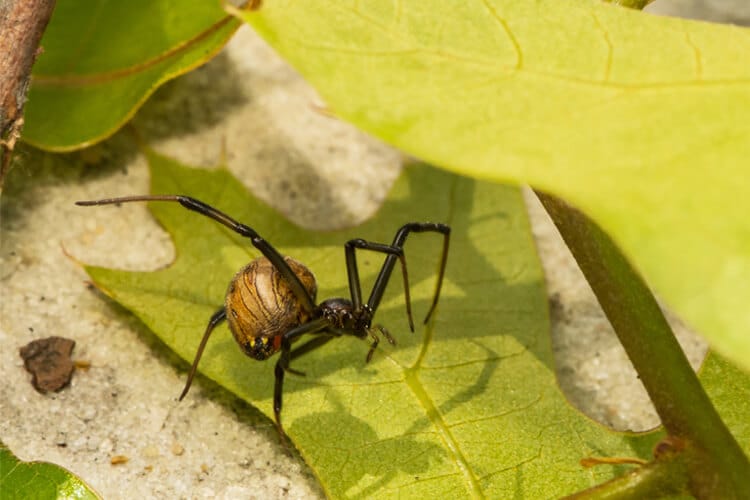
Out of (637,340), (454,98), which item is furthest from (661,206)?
→ (637,340)

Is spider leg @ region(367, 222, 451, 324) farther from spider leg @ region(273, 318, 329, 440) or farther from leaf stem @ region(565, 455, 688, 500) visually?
leaf stem @ region(565, 455, 688, 500)

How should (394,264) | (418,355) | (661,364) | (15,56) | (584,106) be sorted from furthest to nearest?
(394,264), (418,355), (15,56), (661,364), (584,106)

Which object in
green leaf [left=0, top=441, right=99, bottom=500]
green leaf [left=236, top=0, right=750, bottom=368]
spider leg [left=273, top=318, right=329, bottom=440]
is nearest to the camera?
green leaf [left=236, top=0, right=750, bottom=368]

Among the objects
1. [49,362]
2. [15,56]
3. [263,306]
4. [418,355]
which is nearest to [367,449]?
[418,355]

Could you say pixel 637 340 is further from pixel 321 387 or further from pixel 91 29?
pixel 91 29

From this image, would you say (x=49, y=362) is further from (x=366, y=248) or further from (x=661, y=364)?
(x=661, y=364)

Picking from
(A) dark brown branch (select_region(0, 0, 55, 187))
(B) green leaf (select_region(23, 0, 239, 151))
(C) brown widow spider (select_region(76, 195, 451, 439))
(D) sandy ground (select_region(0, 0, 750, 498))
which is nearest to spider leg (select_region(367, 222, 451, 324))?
(C) brown widow spider (select_region(76, 195, 451, 439))
